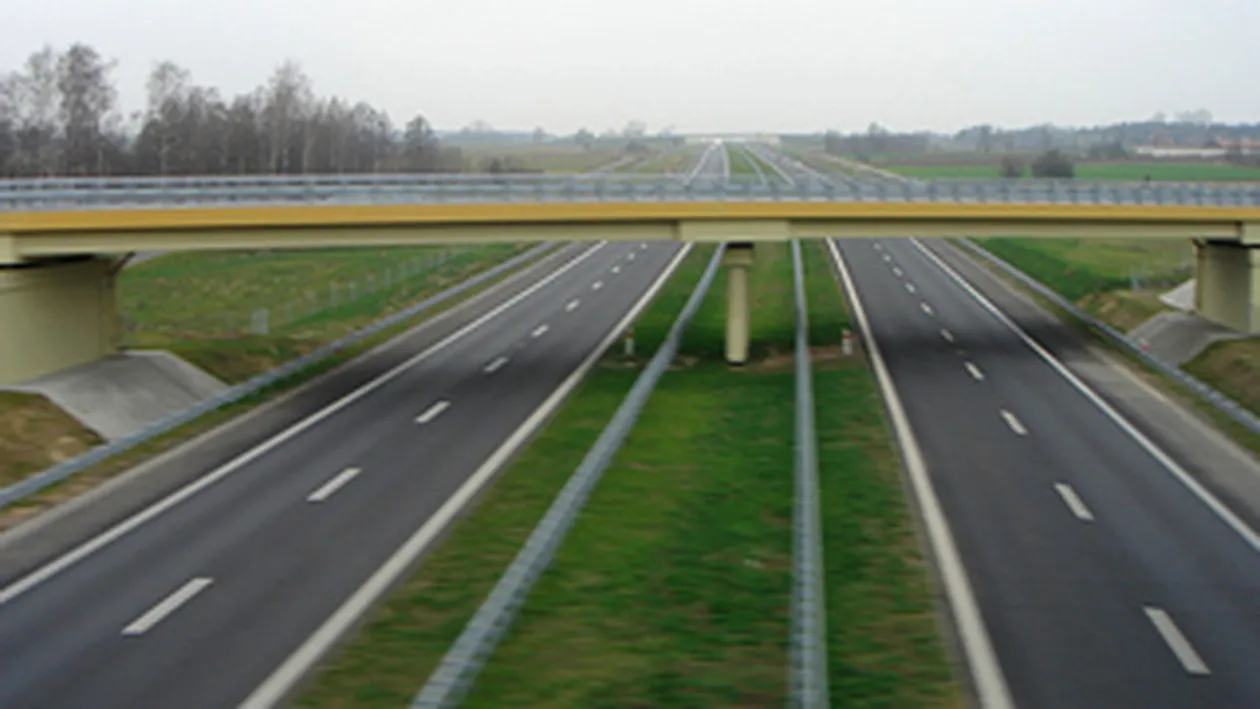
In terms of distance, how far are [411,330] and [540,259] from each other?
94.8ft

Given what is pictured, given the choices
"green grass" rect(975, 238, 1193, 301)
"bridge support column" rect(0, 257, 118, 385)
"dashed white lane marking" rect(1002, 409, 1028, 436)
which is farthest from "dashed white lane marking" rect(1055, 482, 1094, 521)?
"green grass" rect(975, 238, 1193, 301)

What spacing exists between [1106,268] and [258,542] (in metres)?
64.7

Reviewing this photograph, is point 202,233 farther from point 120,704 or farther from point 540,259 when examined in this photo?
point 540,259

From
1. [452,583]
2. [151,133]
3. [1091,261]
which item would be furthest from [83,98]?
[452,583]

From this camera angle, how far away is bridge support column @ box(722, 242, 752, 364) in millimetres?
45875

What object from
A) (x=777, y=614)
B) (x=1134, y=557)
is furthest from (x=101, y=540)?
(x=1134, y=557)

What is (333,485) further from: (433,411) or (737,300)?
(737,300)

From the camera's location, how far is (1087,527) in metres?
26.1

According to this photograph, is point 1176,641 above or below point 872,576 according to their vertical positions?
above

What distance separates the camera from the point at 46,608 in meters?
21.4

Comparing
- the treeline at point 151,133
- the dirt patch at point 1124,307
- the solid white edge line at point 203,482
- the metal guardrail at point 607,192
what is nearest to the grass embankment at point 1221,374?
the dirt patch at point 1124,307

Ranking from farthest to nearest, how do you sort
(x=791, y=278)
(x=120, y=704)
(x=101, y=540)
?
(x=791, y=278) → (x=101, y=540) → (x=120, y=704)

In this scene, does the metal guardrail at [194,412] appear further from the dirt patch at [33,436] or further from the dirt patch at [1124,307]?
the dirt patch at [1124,307]

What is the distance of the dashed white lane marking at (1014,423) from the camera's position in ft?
115
